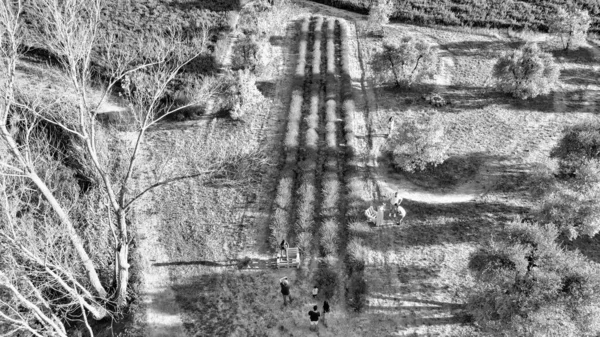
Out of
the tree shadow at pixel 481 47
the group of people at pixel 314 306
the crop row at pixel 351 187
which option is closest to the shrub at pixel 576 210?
the crop row at pixel 351 187

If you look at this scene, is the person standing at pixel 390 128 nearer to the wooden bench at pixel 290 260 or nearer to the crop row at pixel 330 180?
the crop row at pixel 330 180

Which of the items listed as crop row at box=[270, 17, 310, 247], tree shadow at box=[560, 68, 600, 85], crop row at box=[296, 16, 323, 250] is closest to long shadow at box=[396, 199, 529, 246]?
crop row at box=[296, 16, 323, 250]

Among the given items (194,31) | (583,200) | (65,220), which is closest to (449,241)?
(583,200)

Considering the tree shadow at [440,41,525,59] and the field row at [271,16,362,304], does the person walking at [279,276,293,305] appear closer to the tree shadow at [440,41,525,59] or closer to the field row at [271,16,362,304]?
the field row at [271,16,362,304]

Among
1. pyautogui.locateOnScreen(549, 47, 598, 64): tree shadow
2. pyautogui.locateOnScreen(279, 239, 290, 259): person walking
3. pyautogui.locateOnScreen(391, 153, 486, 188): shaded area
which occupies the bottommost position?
pyautogui.locateOnScreen(279, 239, 290, 259): person walking

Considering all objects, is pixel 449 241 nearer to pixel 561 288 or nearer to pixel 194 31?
pixel 561 288

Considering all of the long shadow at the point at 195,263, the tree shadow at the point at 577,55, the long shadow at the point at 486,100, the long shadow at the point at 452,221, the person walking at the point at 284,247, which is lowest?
the long shadow at the point at 195,263
